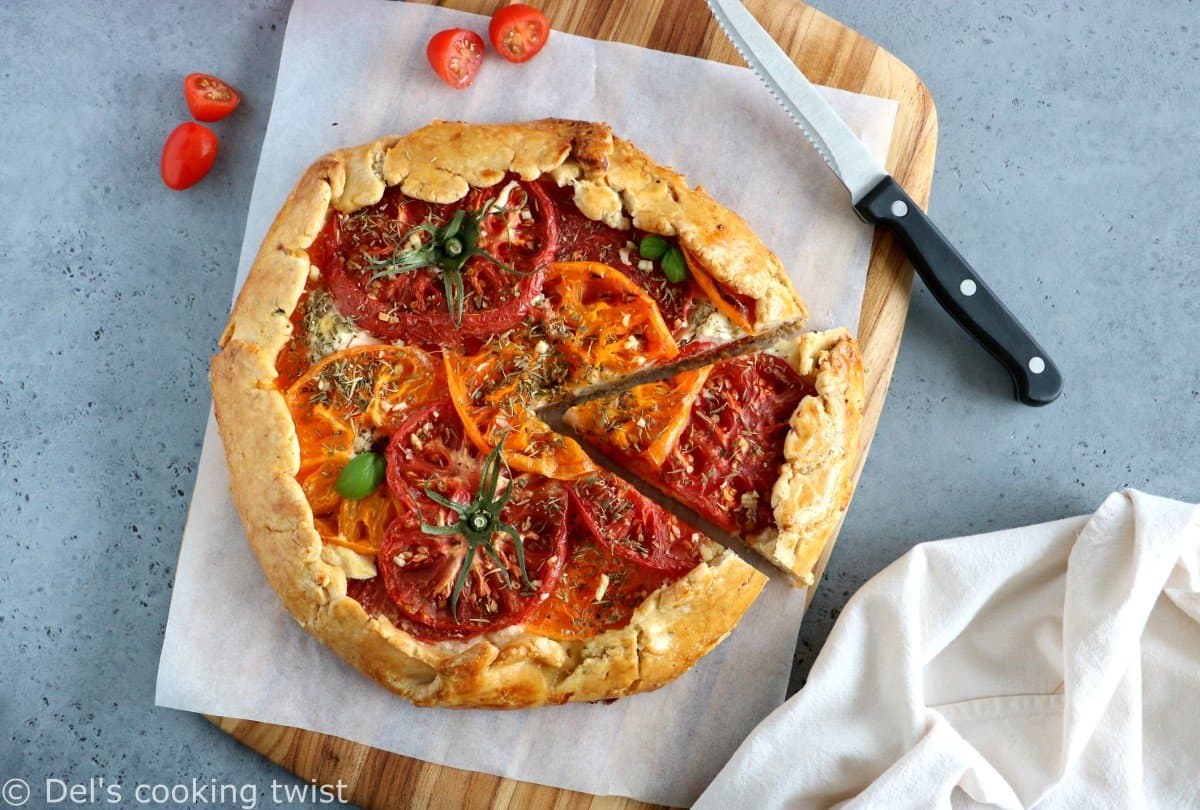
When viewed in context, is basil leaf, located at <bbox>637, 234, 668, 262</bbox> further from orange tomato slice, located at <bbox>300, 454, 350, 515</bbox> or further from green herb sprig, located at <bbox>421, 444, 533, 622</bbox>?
orange tomato slice, located at <bbox>300, 454, 350, 515</bbox>

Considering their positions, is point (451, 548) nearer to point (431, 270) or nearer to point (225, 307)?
point (431, 270)

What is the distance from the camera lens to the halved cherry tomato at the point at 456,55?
4.20 metres

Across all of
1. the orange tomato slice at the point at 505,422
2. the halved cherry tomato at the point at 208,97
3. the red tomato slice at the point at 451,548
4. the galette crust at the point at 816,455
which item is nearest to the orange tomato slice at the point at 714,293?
the galette crust at the point at 816,455

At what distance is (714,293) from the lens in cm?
397

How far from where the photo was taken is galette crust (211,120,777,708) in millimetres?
3766

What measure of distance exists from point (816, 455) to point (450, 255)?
154 cm

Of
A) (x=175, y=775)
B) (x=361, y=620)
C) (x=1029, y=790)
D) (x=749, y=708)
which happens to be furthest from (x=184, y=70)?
(x=1029, y=790)

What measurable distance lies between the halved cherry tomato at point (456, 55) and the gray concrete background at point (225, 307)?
2.66 ft

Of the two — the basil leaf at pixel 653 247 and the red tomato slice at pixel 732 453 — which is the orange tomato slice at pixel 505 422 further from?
the basil leaf at pixel 653 247

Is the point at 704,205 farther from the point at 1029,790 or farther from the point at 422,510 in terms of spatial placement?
the point at 1029,790

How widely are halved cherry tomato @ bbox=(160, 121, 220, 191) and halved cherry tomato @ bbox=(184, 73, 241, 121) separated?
7 centimetres

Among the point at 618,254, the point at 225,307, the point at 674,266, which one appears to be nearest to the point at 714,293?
the point at 674,266

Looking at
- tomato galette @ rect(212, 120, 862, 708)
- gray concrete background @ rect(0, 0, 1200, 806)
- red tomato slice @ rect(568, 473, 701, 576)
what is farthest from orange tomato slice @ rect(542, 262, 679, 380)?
Result: gray concrete background @ rect(0, 0, 1200, 806)

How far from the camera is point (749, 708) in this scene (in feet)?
13.5
